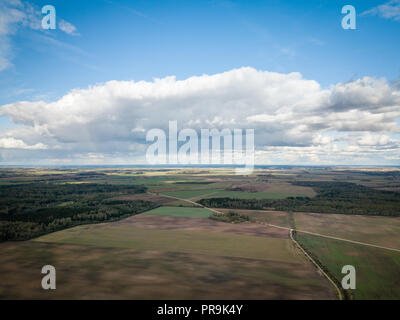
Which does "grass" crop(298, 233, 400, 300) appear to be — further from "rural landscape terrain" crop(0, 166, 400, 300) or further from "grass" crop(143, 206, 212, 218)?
"grass" crop(143, 206, 212, 218)

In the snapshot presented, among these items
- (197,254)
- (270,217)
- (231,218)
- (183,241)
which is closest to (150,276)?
(197,254)

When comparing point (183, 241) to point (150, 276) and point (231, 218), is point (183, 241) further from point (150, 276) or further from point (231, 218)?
point (231, 218)

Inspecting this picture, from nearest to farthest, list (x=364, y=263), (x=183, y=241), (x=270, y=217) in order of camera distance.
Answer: (x=364, y=263) < (x=183, y=241) < (x=270, y=217)

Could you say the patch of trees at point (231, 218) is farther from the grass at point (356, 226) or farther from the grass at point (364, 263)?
the grass at point (364, 263)

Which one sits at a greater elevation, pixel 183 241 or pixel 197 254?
pixel 197 254

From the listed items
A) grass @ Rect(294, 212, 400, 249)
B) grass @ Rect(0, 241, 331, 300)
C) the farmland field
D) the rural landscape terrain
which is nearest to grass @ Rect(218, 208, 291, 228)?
the rural landscape terrain
